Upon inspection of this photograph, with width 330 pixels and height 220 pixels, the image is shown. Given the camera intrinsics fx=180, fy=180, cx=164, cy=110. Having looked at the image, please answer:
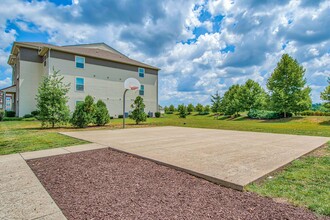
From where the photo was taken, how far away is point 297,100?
2242 cm

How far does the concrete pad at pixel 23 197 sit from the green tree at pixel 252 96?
32.6 meters

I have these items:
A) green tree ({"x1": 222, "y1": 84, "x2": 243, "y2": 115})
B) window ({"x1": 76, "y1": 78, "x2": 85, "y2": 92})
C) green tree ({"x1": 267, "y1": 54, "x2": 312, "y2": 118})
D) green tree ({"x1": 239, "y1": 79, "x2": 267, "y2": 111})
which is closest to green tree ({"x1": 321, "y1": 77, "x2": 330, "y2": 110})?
green tree ({"x1": 267, "y1": 54, "x2": 312, "y2": 118})

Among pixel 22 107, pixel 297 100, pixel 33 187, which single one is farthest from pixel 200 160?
pixel 297 100

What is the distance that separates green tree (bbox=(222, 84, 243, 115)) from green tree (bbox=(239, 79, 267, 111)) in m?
0.65

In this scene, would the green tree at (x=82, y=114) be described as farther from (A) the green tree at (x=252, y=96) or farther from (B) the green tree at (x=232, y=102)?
(A) the green tree at (x=252, y=96)

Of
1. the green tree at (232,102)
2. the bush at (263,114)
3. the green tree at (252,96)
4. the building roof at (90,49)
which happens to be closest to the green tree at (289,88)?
the bush at (263,114)

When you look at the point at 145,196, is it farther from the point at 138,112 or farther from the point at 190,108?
the point at 190,108

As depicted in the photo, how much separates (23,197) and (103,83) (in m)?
21.0

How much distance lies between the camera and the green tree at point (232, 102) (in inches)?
1269

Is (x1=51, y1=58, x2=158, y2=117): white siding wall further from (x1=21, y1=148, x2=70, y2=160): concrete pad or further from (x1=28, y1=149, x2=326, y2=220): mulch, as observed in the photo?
(x1=28, y1=149, x2=326, y2=220): mulch

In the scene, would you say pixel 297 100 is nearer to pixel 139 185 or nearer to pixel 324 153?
pixel 324 153

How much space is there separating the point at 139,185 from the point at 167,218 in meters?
1.04

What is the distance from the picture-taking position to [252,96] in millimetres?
31500

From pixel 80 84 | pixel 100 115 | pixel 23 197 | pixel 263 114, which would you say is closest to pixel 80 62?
pixel 80 84
